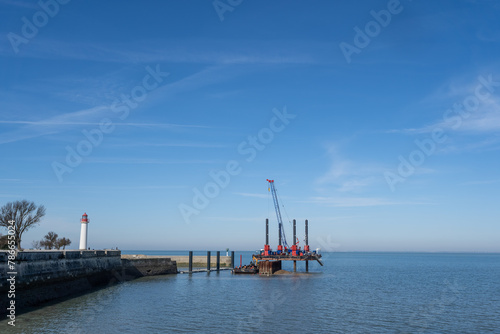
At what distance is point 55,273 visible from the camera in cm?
3738

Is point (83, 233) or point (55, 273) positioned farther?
point (83, 233)

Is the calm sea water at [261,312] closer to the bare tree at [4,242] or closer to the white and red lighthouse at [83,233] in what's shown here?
the white and red lighthouse at [83,233]

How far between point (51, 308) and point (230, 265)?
6992 centimetres

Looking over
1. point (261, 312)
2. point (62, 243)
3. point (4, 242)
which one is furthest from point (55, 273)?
point (62, 243)

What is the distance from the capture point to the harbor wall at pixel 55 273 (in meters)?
29.3

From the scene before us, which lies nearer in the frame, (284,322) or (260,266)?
(284,322)

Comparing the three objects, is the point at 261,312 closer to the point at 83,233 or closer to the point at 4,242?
the point at 83,233

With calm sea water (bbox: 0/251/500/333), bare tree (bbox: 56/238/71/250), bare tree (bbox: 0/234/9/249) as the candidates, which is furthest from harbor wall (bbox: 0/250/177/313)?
bare tree (bbox: 56/238/71/250)

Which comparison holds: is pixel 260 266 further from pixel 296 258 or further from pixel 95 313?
pixel 95 313

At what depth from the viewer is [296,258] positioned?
267ft

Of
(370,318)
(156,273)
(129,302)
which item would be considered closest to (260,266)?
(156,273)

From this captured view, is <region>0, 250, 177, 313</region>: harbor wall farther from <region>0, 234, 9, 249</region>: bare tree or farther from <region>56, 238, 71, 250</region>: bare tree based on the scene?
<region>56, 238, 71, 250</region>: bare tree

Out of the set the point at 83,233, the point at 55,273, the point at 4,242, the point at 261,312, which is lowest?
the point at 261,312

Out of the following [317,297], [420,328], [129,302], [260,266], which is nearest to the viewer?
[420,328]
